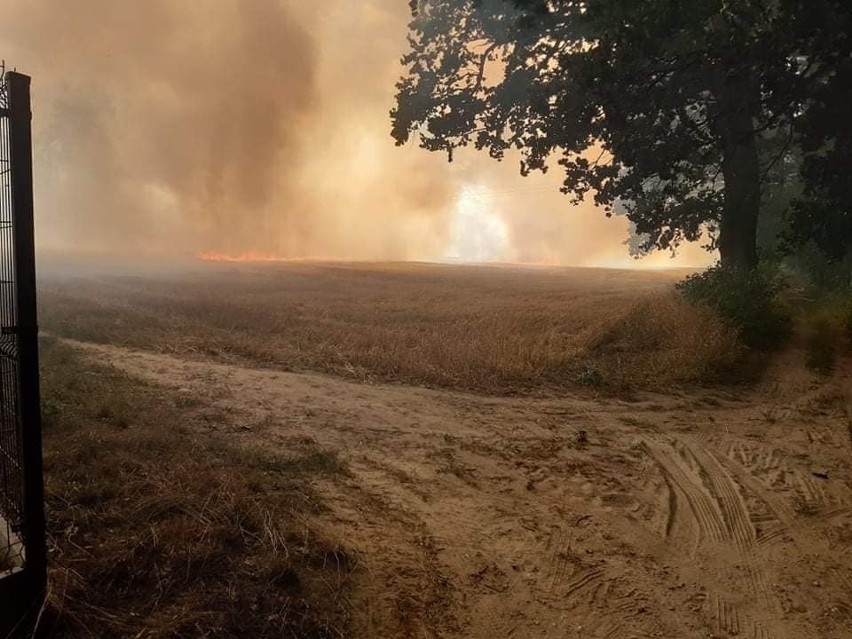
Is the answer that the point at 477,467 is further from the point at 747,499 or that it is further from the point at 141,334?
the point at 141,334

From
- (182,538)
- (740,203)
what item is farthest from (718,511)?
(740,203)

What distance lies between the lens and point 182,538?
4082mm

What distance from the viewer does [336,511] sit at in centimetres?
507

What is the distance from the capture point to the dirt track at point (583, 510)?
3939 millimetres

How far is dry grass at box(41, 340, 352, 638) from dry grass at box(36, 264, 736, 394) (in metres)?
4.74

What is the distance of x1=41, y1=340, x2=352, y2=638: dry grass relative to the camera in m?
3.45

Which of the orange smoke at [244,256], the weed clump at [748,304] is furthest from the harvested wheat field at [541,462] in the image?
the orange smoke at [244,256]

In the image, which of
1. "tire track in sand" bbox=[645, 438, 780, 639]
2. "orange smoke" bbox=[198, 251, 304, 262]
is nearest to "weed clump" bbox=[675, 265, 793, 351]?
"tire track in sand" bbox=[645, 438, 780, 639]

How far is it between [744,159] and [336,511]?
15612mm

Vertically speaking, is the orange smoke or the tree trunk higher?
the tree trunk

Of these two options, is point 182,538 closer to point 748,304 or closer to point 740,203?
point 748,304

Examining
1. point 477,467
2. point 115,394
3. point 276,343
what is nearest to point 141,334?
point 276,343

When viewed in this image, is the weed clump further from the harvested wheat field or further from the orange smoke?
the orange smoke

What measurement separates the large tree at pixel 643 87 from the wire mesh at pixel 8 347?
9.63 meters
